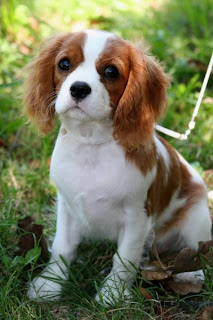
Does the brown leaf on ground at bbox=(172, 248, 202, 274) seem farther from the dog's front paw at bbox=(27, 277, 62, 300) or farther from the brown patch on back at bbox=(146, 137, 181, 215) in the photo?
the dog's front paw at bbox=(27, 277, 62, 300)

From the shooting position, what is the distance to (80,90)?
245cm

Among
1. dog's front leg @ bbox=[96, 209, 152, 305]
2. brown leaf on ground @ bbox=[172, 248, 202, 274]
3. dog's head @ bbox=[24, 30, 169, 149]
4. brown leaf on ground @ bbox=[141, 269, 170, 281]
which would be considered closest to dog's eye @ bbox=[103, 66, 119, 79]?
dog's head @ bbox=[24, 30, 169, 149]

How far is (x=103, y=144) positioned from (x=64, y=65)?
19.2 inches

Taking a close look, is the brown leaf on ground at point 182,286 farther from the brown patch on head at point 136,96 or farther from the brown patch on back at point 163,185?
the brown patch on head at point 136,96

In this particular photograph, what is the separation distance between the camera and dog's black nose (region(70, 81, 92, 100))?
2.44 metres

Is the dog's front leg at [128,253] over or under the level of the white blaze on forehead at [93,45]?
under

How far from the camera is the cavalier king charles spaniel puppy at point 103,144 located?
8.40 feet

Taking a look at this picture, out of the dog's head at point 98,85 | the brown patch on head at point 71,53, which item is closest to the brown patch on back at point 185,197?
the dog's head at point 98,85

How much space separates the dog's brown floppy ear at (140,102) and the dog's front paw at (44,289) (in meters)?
0.94

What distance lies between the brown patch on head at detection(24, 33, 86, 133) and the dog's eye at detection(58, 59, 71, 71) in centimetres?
2

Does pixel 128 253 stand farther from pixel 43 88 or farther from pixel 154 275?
pixel 43 88

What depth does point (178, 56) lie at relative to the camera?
5.44 metres

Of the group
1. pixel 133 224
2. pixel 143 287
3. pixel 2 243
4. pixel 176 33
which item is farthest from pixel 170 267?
pixel 176 33

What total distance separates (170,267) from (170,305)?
0.92 feet
